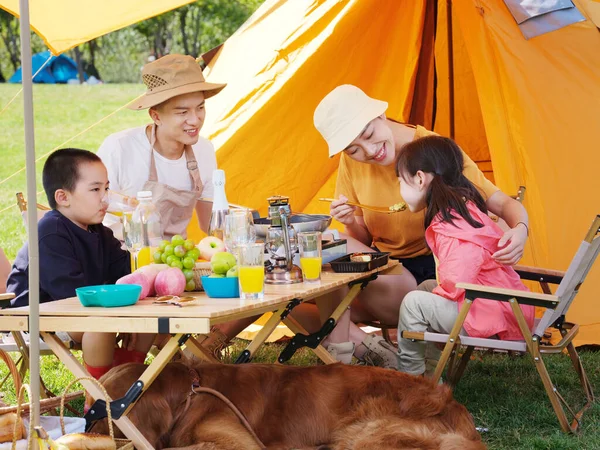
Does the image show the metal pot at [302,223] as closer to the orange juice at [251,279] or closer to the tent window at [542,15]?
the orange juice at [251,279]

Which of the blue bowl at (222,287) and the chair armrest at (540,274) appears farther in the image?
the chair armrest at (540,274)

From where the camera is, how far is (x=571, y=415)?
3.69m

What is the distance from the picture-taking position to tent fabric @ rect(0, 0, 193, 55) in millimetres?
3939

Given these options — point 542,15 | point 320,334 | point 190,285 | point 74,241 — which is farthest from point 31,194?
point 542,15

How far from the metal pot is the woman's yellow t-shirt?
0.77 meters

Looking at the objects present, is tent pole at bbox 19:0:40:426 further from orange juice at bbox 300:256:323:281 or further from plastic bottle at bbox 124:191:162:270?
orange juice at bbox 300:256:323:281

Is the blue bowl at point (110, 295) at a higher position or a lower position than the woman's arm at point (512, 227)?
lower

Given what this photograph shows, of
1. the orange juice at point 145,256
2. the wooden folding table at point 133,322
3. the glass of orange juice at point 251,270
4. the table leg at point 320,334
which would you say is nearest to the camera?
the wooden folding table at point 133,322

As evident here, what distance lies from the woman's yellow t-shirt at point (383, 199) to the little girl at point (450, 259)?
0.50 metres

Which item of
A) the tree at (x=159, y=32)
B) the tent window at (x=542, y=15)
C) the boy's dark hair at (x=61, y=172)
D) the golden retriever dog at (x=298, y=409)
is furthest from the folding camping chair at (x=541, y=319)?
the tree at (x=159, y=32)

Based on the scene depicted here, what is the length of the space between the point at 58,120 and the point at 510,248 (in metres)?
13.0

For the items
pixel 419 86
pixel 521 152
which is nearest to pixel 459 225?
pixel 521 152

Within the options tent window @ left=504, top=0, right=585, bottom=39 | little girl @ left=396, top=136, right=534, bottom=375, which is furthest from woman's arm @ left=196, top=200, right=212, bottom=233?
tent window @ left=504, top=0, right=585, bottom=39

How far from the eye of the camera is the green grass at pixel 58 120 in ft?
41.1
